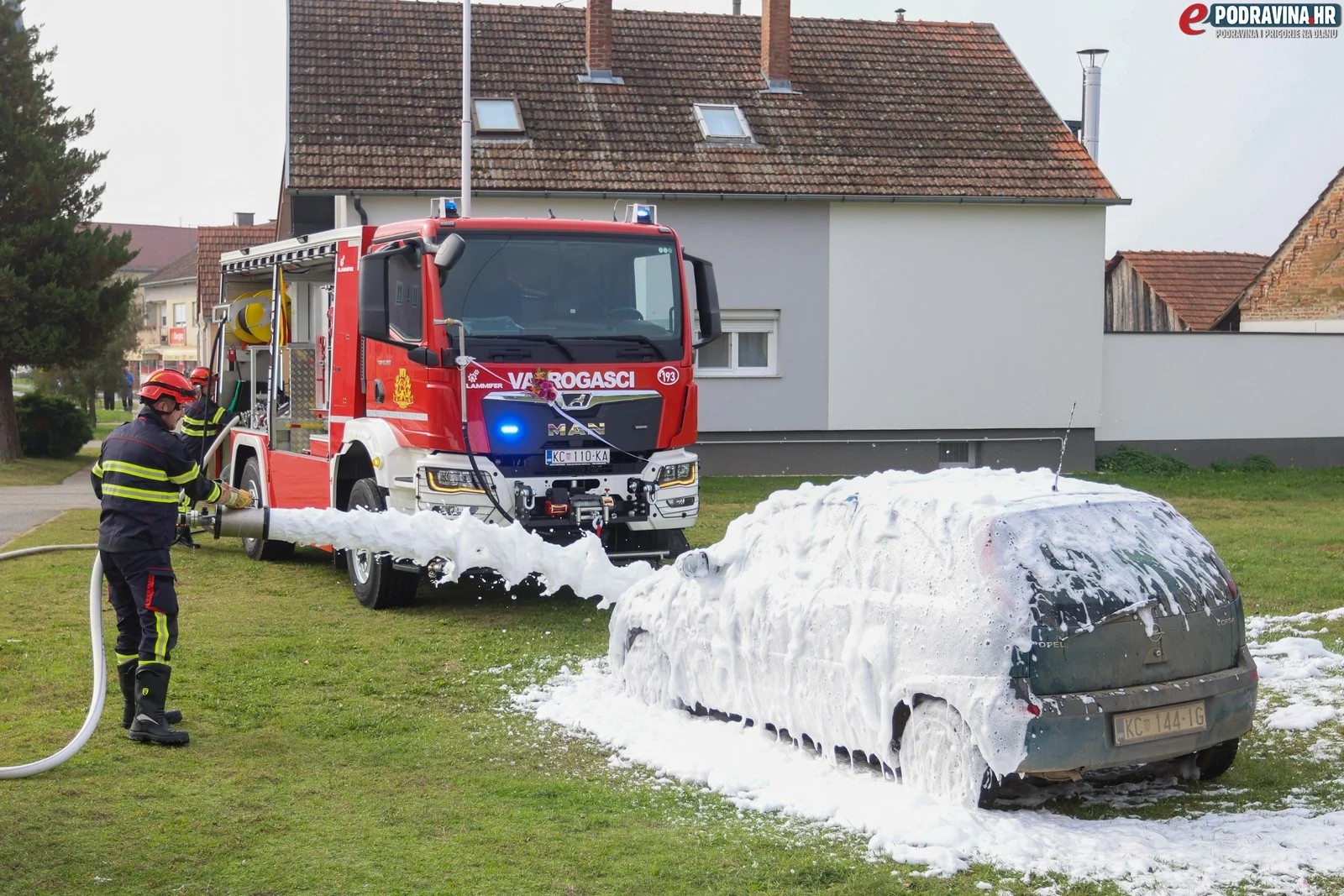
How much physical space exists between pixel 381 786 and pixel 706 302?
600cm

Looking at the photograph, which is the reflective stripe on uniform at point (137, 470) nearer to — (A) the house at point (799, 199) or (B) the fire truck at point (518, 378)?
(B) the fire truck at point (518, 378)

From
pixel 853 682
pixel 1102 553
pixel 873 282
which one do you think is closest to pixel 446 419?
pixel 853 682

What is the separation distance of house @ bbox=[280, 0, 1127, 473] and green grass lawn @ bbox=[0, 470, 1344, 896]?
12.0m

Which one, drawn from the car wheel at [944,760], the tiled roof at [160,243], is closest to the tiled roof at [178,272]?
the tiled roof at [160,243]

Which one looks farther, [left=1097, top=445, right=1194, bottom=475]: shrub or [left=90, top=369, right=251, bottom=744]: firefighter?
[left=1097, top=445, right=1194, bottom=475]: shrub

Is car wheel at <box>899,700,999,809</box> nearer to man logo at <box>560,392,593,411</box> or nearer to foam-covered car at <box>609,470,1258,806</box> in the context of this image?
foam-covered car at <box>609,470,1258,806</box>

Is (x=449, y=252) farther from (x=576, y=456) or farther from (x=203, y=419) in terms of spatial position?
(x=203, y=419)

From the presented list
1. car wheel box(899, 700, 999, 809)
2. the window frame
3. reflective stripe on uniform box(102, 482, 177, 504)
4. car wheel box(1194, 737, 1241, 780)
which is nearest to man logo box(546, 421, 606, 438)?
reflective stripe on uniform box(102, 482, 177, 504)

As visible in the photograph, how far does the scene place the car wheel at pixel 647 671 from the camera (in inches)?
309

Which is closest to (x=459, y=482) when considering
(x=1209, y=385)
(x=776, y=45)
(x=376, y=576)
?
(x=376, y=576)

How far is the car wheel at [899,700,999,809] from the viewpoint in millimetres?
5816

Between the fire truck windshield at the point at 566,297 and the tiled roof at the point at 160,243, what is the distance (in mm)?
103651

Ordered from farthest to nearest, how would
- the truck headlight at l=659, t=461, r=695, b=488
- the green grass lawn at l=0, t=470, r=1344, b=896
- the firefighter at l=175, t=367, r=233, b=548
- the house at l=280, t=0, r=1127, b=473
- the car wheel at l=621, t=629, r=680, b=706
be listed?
the house at l=280, t=0, r=1127, b=473 → the firefighter at l=175, t=367, r=233, b=548 → the truck headlight at l=659, t=461, r=695, b=488 → the car wheel at l=621, t=629, r=680, b=706 → the green grass lawn at l=0, t=470, r=1344, b=896

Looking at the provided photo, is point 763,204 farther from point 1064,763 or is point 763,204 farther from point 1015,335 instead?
point 1064,763
